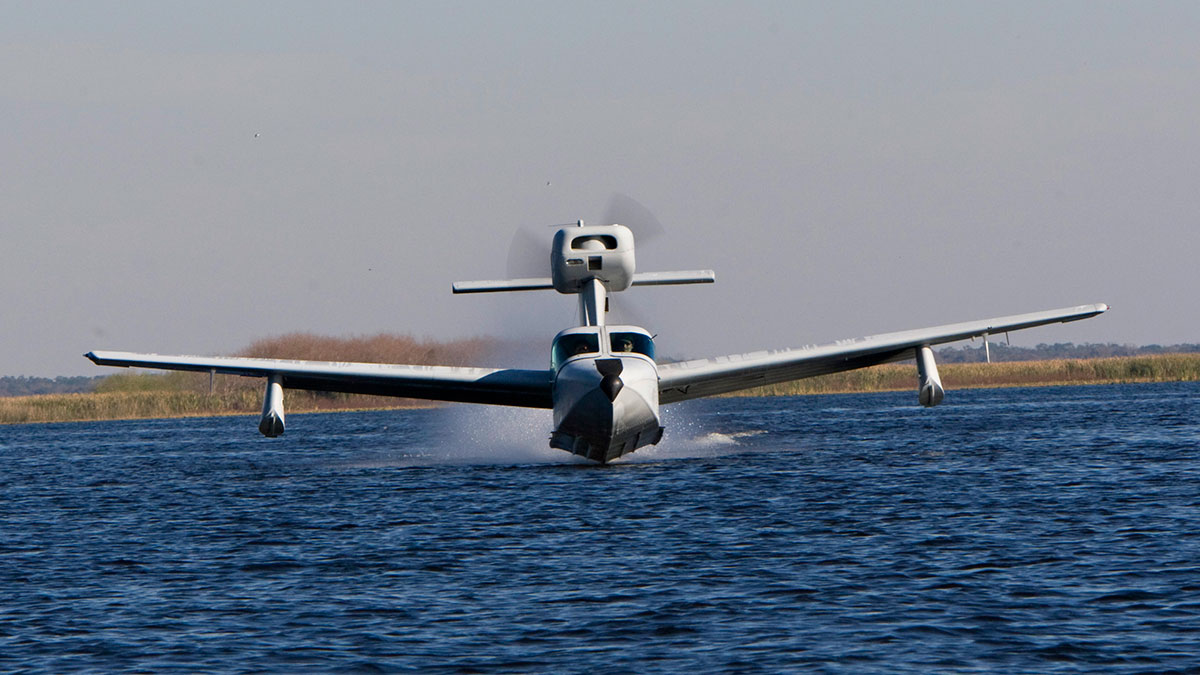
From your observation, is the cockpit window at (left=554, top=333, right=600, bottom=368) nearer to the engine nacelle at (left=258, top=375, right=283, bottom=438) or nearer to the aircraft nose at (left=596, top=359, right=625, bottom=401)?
the aircraft nose at (left=596, top=359, right=625, bottom=401)

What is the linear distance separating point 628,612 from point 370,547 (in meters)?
7.12

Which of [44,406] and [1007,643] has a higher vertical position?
[44,406]

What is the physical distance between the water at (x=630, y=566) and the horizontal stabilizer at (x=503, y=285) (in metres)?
4.79

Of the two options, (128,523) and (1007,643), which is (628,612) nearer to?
(1007,643)

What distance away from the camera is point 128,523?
1013 inches

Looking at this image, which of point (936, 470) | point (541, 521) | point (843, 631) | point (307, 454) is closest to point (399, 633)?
point (843, 631)

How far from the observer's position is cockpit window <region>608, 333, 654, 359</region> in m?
30.9

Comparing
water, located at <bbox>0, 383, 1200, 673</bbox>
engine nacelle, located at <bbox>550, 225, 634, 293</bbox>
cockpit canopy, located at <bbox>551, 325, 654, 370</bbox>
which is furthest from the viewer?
engine nacelle, located at <bbox>550, 225, 634, 293</bbox>

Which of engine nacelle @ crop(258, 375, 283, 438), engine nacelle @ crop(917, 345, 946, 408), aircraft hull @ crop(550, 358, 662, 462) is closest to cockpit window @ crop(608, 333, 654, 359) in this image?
aircraft hull @ crop(550, 358, 662, 462)

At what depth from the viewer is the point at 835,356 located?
34156 mm

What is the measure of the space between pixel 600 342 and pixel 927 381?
7648 mm

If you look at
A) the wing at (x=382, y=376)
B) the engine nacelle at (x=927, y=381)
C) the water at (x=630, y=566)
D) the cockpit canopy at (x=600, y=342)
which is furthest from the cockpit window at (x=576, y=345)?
the engine nacelle at (x=927, y=381)

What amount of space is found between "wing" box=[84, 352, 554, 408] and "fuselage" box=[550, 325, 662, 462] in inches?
84.5

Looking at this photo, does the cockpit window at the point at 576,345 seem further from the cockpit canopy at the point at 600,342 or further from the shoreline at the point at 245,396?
the shoreline at the point at 245,396
